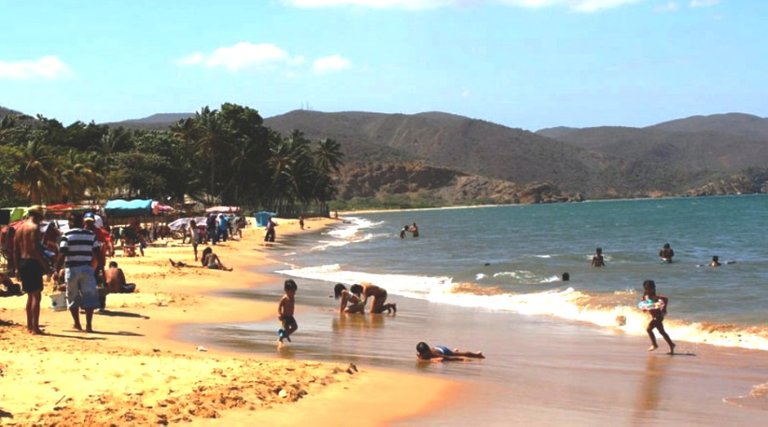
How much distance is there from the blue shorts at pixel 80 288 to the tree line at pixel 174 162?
1579 inches

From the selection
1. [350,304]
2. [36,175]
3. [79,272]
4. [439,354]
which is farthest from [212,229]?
[439,354]

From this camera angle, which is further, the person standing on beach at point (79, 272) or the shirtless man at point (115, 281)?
the shirtless man at point (115, 281)

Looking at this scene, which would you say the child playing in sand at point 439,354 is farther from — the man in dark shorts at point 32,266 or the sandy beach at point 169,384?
the man in dark shorts at point 32,266

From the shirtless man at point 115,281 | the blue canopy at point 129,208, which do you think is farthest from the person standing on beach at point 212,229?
the shirtless man at point 115,281

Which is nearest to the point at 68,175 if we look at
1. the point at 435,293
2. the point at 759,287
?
the point at 435,293

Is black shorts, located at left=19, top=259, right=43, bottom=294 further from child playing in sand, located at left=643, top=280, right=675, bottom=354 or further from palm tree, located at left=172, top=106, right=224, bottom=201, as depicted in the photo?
palm tree, located at left=172, top=106, right=224, bottom=201

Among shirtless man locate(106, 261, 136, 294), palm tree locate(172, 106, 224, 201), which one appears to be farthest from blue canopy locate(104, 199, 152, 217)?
palm tree locate(172, 106, 224, 201)

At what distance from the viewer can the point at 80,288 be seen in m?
11.8

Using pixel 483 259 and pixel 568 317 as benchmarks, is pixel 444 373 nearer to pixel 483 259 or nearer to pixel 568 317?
pixel 568 317

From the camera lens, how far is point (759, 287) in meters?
23.4

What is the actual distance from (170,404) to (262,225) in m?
64.1

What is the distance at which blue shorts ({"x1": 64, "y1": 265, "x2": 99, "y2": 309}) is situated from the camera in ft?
38.4

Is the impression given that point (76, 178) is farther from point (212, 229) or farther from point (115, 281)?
point (115, 281)

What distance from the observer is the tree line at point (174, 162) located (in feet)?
185
